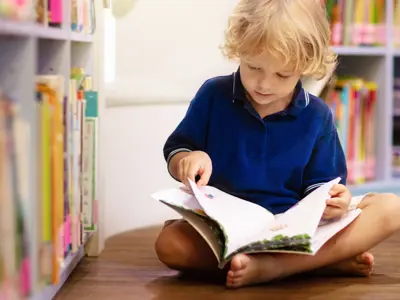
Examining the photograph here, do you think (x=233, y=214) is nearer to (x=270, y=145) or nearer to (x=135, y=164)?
(x=270, y=145)

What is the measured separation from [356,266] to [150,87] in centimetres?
75

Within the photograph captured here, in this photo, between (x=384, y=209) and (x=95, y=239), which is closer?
(x=384, y=209)

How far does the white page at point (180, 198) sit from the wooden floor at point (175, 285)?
0.13 meters

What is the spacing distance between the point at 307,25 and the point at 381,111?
940 mm

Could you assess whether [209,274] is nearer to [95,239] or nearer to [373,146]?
[95,239]

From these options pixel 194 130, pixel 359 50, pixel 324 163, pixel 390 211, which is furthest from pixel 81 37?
pixel 359 50

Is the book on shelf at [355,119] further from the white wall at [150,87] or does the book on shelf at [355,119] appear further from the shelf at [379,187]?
the white wall at [150,87]

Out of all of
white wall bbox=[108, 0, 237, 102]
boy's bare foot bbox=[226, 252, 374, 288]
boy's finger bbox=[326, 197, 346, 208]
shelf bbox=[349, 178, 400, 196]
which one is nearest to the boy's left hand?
boy's finger bbox=[326, 197, 346, 208]

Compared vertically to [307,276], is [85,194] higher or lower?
higher

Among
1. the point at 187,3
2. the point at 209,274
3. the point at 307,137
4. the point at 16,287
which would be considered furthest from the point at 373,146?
the point at 16,287

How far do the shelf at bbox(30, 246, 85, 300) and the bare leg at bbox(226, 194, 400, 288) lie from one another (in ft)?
0.83

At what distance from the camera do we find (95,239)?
1.36 meters

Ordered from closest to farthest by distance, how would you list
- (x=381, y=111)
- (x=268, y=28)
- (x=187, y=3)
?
(x=268, y=28), (x=187, y=3), (x=381, y=111)

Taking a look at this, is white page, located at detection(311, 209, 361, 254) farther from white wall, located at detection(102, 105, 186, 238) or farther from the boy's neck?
white wall, located at detection(102, 105, 186, 238)
